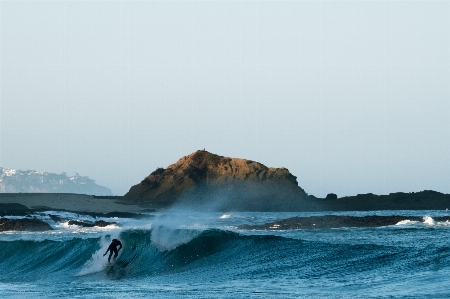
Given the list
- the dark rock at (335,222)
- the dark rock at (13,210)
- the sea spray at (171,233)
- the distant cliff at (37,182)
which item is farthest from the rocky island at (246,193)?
the distant cliff at (37,182)

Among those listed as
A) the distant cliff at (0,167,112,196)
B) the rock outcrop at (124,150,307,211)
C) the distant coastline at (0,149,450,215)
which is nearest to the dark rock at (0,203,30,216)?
the distant coastline at (0,149,450,215)

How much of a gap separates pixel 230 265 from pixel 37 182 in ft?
422

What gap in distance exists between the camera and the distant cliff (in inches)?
5738

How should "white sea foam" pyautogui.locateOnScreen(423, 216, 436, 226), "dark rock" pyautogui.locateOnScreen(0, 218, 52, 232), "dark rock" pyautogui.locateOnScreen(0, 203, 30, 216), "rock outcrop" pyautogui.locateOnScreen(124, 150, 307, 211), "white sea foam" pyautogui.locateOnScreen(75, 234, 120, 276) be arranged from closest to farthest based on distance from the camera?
"white sea foam" pyautogui.locateOnScreen(75, 234, 120, 276) → "white sea foam" pyautogui.locateOnScreen(423, 216, 436, 226) → "dark rock" pyautogui.locateOnScreen(0, 218, 52, 232) → "dark rock" pyautogui.locateOnScreen(0, 203, 30, 216) → "rock outcrop" pyautogui.locateOnScreen(124, 150, 307, 211)

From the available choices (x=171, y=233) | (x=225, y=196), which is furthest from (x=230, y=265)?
(x=225, y=196)

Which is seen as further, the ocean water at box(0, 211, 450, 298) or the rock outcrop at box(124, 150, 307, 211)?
the rock outcrop at box(124, 150, 307, 211)

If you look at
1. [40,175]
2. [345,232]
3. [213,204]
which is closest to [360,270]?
[345,232]

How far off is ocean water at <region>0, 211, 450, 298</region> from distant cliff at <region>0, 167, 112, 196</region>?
11680cm

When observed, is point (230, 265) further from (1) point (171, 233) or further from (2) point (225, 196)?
(2) point (225, 196)

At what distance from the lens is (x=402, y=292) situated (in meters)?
15.2

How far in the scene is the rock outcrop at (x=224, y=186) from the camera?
58.0 metres

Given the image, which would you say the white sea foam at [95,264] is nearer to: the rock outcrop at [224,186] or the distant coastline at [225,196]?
the distant coastline at [225,196]

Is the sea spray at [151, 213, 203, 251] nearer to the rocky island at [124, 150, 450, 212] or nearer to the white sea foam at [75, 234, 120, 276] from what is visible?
the white sea foam at [75, 234, 120, 276]

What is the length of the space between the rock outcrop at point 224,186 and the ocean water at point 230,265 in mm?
24973
